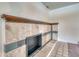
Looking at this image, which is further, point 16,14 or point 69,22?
point 69,22

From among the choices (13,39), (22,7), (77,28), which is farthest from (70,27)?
(13,39)

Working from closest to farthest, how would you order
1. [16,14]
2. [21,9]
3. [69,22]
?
[16,14]
[21,9]
[69,22]

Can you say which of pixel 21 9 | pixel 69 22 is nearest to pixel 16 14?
pixel 21 9

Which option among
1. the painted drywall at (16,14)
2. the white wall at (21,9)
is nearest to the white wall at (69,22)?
the white wall at (21,9)

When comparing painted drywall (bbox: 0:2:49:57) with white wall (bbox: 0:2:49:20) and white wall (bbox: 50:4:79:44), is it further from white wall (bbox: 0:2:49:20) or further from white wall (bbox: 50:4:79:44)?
white wall (bbox: 50:4:79:44)

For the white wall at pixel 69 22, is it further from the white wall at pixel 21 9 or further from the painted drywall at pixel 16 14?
→ the painted drywall at pixel 16 14

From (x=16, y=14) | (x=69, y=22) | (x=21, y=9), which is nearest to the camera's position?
(x=16, y=14)

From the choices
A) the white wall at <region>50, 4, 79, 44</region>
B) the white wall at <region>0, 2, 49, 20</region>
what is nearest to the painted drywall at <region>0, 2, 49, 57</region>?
the white wall at <region>0, 2, 49, 20</region>

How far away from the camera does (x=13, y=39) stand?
5.74ft

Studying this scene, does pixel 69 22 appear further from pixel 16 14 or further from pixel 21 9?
pixel 16 14

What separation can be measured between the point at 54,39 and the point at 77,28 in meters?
1.21

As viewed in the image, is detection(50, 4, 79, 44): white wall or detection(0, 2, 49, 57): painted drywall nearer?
detection(0, 2, 49, 57): painted drywall

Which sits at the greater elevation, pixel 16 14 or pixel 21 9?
pixel 21 9

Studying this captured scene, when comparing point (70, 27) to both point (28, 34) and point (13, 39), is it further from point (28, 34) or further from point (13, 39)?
point (13, 39)
